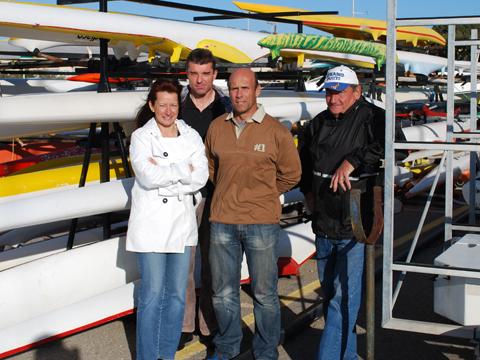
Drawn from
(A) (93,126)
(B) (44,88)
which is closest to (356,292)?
(A) (93,126)

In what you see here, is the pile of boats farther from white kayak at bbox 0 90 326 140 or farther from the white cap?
the white cap

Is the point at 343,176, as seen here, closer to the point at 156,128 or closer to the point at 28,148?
the point at 156,128

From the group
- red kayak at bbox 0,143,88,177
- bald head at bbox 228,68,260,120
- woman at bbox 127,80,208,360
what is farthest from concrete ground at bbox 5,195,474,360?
red kayak at bbox 0,143,88,177

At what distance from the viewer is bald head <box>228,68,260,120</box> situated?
395 cm

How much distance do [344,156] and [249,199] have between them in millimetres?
602

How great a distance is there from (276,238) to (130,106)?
7.84 feet

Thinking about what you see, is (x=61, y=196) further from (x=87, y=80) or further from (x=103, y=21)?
(x=87, y=80)

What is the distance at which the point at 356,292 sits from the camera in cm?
394

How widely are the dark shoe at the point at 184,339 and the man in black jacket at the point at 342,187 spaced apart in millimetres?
1156

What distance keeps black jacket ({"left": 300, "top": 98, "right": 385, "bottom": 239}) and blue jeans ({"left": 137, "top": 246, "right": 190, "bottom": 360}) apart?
2.85ft

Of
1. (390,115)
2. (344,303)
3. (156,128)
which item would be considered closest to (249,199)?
(156,128)

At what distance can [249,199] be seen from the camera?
13.1ft

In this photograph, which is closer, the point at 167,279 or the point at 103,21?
the point at 167,279

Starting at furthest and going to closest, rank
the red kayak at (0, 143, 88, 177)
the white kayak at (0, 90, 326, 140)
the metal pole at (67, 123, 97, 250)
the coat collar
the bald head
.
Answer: the red kayak at (0, 143, 88, 177), the metal pole at (67, 123, 97, 250), the white kayak at (0, 90, 326, 140), the coat collar, the bald head
